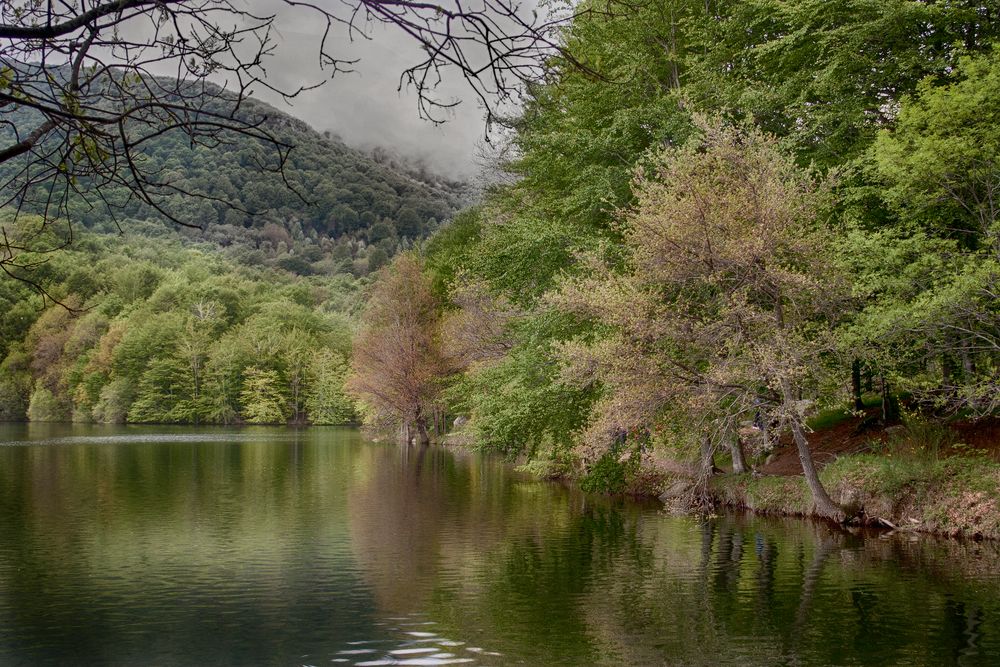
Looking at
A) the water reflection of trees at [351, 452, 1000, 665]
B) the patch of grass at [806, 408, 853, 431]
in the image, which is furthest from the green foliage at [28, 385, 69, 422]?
the patch of grass at [806, 408, 853, 431]

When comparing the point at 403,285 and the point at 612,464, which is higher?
the point at 403,285

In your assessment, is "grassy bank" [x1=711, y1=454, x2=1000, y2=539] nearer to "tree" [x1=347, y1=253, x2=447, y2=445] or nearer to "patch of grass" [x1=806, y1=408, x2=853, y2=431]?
"patch of grass" [x1=806, y1=408, x2=853, y2=431]

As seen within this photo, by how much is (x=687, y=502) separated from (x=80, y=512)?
1546 centimetres

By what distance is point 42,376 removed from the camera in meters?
93.0

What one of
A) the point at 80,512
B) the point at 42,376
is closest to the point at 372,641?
the point at 80,512

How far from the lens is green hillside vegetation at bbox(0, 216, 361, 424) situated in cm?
8938

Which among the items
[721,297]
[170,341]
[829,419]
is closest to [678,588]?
[721,297]

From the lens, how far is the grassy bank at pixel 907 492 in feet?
57.5

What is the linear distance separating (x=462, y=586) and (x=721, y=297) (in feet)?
30.9

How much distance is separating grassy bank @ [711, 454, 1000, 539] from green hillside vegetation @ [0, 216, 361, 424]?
2678 inches

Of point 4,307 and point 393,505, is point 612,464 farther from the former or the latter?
point 4,307

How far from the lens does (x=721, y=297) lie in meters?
19.9

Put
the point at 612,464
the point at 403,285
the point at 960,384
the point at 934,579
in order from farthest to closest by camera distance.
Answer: the point at 403,285, the point at 612,464, the point at 960,384, the point at 934,579

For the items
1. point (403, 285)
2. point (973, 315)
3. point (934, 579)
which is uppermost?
point (403, 285)
